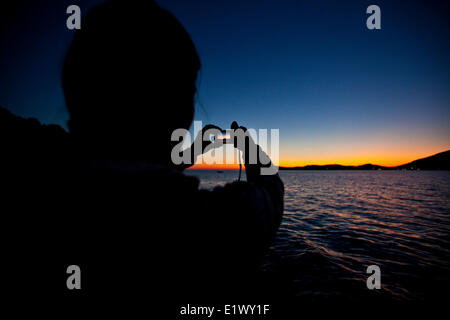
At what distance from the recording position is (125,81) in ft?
3.28

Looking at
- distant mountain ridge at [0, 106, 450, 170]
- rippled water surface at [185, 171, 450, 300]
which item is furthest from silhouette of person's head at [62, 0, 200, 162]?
rippled water surface at [185, 171, 450, 300]

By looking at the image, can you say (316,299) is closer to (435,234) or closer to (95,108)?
(95,108)

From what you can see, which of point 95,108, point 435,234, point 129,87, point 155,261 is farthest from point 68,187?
point 435,234

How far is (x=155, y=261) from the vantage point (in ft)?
2.34

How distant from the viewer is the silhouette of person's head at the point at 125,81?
37.6 inches

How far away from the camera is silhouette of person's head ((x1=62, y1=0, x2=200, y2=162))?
956 millimetres

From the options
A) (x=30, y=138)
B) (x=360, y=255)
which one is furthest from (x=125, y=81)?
(x=360, y=255)

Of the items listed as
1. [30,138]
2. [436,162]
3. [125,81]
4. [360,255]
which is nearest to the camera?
[30,138]

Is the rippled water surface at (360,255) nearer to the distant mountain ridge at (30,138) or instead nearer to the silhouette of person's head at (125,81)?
the silhouette of person's head at (125,81)

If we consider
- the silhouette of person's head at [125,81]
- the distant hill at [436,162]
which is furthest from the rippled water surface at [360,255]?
the distant hill at [436,162]

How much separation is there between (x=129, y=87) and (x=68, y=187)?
67 cm

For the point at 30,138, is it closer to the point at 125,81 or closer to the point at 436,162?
the point at 125,81

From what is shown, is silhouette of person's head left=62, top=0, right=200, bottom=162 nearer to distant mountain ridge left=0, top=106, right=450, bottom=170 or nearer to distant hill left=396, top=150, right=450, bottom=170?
distant mountain ridge left=0, top=106, right=450, bottom=170

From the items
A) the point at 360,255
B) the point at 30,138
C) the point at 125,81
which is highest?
the point at 125,81
